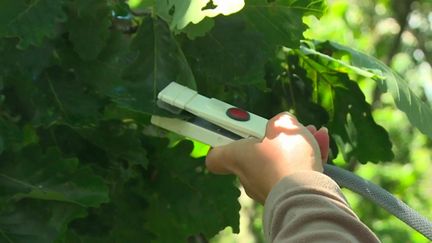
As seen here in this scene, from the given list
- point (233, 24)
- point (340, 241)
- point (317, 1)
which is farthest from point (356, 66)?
point (340, 241)

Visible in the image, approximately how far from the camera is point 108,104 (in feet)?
5.49

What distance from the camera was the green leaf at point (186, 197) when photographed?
1831 millimetres

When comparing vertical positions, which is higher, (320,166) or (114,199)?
(320,166)

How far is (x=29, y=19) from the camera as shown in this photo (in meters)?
1.49

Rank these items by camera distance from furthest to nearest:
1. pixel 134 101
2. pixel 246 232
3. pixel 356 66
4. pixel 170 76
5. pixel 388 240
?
pixel 246 232, pixel 388 240, pixel 356 66, pixel 170 76, pixel 134 101

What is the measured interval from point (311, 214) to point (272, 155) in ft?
0.49

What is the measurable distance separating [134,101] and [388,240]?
3.42 metres

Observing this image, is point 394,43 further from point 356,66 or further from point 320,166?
point 320,166

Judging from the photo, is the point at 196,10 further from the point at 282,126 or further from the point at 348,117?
the point at 348,117

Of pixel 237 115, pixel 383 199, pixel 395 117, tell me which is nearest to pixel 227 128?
pixel 237 115

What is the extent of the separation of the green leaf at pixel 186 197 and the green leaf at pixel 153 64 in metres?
0.27

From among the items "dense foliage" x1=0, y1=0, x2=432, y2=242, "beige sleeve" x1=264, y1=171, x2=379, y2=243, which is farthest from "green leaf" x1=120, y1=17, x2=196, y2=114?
"beige sleeve" x1=264, y1=171, x2=379, y2=243

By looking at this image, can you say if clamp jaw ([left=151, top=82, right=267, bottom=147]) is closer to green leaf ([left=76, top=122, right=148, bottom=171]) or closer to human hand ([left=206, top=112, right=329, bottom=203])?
human hand ([left=206, top=112, right=329, bottom=203])

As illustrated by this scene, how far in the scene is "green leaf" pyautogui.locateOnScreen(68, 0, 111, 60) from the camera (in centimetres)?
160
